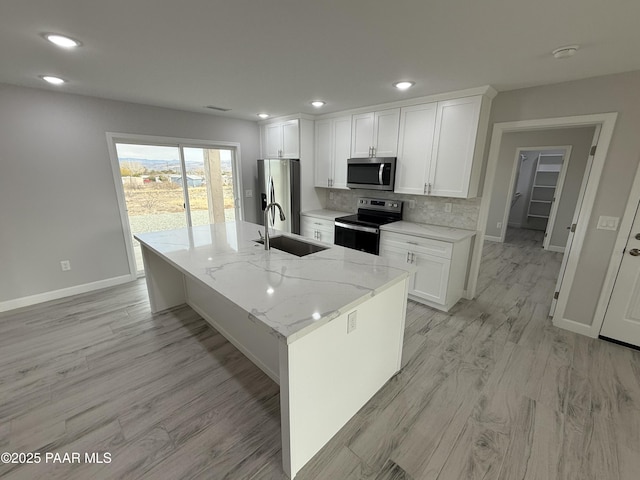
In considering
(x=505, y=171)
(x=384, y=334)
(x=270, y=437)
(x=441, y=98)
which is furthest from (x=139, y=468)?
(x=505, y=171)

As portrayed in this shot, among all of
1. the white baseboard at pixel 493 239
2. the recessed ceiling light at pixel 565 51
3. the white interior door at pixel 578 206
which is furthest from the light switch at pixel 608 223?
the white baseboard at pixel 493 239

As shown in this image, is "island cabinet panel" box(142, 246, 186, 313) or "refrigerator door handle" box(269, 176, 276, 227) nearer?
"island cabinet panel" box(142, 246, 186, 313)

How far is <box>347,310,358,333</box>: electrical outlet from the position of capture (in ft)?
5.02

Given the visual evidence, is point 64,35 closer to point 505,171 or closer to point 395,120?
point 395,120

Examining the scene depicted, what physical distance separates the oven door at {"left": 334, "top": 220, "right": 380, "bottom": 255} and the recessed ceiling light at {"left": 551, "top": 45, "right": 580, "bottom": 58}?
211cm

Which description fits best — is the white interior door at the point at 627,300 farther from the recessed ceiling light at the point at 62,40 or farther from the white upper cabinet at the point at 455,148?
the recessed ceiling light at the point at 62,40

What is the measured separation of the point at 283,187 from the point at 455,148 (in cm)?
252

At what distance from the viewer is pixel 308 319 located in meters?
1.25

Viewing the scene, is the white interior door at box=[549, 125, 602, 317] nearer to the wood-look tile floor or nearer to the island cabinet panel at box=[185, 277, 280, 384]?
the wood-look tile floor

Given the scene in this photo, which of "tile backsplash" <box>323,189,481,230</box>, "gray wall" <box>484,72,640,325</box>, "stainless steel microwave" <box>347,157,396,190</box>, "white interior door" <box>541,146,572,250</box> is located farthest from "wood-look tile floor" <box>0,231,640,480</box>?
"white interior door" <box>541,146,572,250</box>

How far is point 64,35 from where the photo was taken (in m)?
1.70

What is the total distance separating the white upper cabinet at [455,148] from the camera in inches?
110

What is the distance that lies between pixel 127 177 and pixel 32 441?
10.1 feet

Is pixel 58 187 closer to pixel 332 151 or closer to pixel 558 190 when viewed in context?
pixel 332 151
